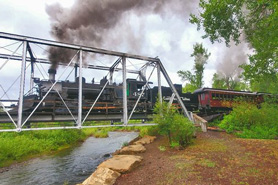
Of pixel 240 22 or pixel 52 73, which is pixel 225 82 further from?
pixel 52 73

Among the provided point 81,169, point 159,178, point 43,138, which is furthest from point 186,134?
point 43,138

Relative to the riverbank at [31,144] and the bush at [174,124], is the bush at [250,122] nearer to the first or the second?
the bush at [174,124]

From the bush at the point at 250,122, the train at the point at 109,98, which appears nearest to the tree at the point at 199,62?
the train at the point at 109,98

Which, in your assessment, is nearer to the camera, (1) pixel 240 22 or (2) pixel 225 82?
(1) pixel 240 22

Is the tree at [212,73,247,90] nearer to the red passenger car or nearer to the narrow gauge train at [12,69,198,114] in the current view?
the red passenger car

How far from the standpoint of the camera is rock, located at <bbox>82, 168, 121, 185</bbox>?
598 cm

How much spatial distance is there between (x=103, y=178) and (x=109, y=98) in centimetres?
1001

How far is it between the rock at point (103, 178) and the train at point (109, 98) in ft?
15.5

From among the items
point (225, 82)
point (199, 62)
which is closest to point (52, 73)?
point (199, 62)

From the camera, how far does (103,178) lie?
6.12m

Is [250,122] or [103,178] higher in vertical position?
[250,122]

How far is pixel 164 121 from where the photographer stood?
423 inches

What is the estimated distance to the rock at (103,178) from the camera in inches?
235

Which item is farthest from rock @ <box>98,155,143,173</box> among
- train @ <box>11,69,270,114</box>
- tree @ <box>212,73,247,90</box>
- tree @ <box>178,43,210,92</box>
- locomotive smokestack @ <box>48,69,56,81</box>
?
tree @ <box>212,73,247,90</box>
